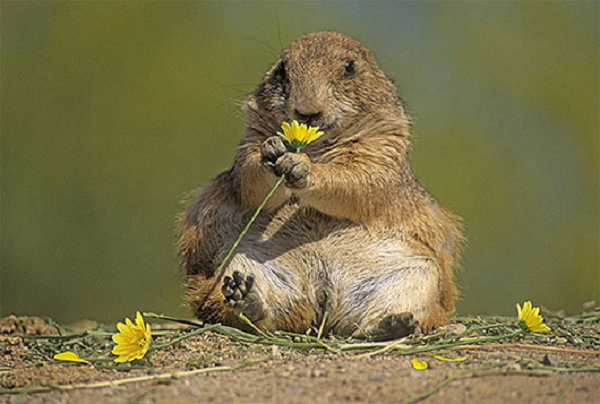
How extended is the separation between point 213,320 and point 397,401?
8.51ft

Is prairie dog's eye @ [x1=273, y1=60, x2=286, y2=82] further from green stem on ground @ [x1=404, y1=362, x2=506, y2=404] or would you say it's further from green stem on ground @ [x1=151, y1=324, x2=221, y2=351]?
green stem on ground @ [x1=404, y1=362, x2=506, y2=404]

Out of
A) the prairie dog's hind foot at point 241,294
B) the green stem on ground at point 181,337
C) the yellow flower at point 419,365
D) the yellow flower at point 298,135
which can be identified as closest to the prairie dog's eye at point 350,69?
the yellow flower at point 298,135

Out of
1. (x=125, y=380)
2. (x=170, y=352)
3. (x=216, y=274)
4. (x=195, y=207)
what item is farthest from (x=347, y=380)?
(x=195, y=207)

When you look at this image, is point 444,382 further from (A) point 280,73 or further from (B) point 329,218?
(A) point 280,73

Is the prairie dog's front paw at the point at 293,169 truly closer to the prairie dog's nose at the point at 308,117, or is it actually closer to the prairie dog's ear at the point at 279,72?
the prairie dog's nose at the point at 308,117

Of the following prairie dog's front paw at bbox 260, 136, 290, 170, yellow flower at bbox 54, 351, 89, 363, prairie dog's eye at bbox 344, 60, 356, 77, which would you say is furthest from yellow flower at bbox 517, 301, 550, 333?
yellow flower at bbox 54, 351, 89, 363

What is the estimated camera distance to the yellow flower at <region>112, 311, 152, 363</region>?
575cm

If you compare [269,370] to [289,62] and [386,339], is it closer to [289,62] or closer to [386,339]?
[386,339]

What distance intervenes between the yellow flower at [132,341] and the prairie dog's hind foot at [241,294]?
762mm

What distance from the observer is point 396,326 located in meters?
6.26

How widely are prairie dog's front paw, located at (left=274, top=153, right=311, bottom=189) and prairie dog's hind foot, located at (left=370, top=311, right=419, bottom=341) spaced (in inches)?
47.2

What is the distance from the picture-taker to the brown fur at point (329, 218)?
6652 millimetres

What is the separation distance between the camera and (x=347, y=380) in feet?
16.2

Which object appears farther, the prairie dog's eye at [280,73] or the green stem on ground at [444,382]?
the prairie dog's eye at [280,73]
